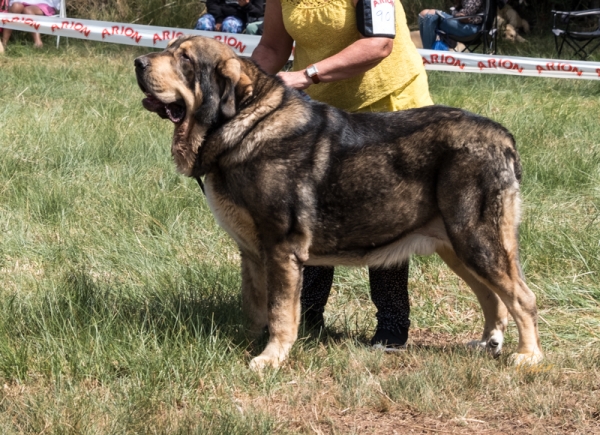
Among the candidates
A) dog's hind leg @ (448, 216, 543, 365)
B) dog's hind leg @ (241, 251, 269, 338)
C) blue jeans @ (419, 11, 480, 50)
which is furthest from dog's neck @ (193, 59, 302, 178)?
blue jeans @ (419, 11, 480, 50)

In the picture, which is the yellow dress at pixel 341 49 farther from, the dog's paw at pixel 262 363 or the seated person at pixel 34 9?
the seated person at pixel 34 9

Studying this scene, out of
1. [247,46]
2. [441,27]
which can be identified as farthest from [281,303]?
[441,27]

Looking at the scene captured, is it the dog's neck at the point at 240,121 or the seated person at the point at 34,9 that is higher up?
the dog's neck at the point at 240,121

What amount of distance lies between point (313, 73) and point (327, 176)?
1.58ft

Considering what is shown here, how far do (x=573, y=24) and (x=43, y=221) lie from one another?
1569 cm

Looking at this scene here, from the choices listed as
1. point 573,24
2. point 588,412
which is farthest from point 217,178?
point 573,24

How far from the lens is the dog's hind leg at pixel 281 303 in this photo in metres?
3.74

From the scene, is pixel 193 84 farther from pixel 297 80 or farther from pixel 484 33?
pixel 484 33

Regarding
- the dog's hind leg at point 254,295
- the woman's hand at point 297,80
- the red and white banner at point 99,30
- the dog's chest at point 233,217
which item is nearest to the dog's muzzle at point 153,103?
the dog's chest at point 233,217

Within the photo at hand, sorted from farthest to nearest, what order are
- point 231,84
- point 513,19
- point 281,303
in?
point 513,19
point 281,303
point 231,84

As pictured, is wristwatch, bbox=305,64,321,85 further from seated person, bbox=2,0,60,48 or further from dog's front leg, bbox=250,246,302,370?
seated person, bbox=2,0,60,48

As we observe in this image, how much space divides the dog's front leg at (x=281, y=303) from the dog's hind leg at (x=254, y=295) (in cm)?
27

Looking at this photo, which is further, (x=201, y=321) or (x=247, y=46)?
(x=247, y=46)

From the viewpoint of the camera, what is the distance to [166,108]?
3664 mm
